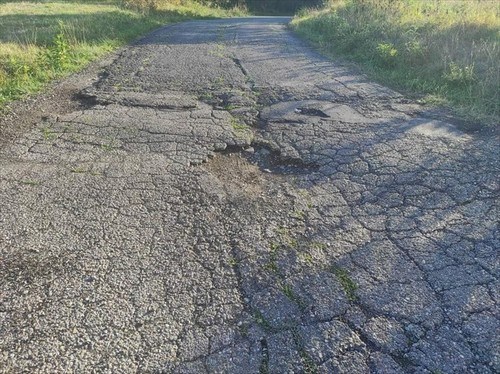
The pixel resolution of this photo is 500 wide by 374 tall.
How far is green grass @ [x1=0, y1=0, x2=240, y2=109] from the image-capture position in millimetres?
5480

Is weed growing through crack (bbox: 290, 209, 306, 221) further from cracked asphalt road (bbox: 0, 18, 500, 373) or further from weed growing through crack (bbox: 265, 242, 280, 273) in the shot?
weed growing through crack (bbox: 265, 242, 280, 273)

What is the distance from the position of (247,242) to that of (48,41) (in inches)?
260

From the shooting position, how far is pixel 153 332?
6.64 ft

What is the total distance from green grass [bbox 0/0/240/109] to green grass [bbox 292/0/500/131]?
4.75 meters

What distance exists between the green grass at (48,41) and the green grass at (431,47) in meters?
4.75

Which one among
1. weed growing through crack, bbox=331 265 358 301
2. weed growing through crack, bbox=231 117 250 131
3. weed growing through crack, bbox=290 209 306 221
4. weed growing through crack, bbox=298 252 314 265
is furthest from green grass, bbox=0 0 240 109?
weed growing through crack, bbox=331 265 358 301

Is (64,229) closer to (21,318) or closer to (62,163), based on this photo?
(21,318)

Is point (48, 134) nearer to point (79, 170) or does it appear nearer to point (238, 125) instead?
point (79, 170)

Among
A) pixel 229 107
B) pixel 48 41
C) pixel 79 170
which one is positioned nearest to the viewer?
pixel 79 170

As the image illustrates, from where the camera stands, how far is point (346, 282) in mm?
2389

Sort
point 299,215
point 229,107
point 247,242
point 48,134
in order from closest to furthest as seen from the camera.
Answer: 1. point 247,242
2. point 299,215
3. point 48,134
4. point 229,107

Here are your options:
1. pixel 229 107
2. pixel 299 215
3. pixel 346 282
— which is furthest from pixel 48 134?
pixel 346 282

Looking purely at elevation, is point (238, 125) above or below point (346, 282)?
above

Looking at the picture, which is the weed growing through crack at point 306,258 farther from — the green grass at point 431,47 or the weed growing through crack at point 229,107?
the green grass at point 431,47
